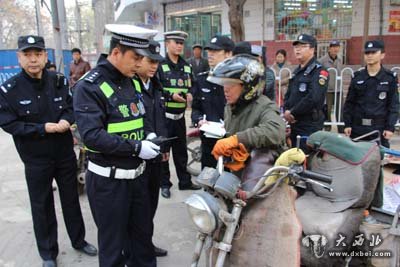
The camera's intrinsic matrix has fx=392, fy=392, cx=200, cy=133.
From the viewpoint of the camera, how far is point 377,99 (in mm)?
4094

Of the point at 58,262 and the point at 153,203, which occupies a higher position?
the point at 153,203

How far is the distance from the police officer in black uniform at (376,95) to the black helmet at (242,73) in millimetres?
2312

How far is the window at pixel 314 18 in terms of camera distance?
1120cm

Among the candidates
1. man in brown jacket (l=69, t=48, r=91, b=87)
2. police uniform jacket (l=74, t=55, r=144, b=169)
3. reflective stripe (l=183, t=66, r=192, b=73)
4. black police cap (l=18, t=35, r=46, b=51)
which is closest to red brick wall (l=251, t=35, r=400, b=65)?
man in brown jacket (l=69, t=48, r=91, b=87)

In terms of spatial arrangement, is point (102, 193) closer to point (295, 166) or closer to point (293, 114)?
point (295, 166)

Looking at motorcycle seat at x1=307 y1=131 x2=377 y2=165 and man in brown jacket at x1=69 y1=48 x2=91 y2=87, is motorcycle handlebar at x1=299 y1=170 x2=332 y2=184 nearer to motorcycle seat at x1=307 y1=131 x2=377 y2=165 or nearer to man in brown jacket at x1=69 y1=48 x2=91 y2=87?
motorcycle seat at x1=307 y1=131 x2=377 y2=165

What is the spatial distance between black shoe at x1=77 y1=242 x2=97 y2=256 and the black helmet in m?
2.02

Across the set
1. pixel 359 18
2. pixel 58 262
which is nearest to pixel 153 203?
pixel 58 262

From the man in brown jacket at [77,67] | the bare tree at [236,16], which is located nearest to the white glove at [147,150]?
the bare tree at [236,16]

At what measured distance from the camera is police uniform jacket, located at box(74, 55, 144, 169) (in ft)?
7.32

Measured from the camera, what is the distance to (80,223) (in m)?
3.33

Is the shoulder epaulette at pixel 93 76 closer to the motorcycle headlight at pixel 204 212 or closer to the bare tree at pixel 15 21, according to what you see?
the motorcycle headlight at pixel 204 212

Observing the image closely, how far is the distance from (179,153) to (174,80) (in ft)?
3.12

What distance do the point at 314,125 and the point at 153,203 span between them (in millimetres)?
2010
